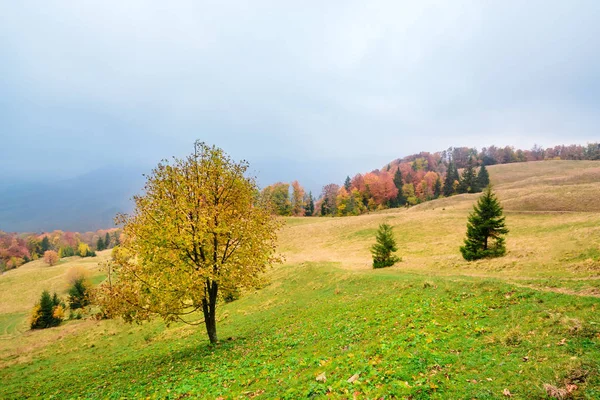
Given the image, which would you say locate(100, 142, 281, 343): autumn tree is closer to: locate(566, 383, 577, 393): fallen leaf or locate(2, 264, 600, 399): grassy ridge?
locate(2, 264, 600, 399): grassy ridge

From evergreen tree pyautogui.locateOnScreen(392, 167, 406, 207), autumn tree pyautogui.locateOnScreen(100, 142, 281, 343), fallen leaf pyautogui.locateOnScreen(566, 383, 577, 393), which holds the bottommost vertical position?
fallen leaf pyautogui.locateOnScreen(566, 383, 577, 393)

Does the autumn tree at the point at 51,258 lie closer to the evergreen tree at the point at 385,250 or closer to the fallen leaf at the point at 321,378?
the evergreen tree at the point at 385,250

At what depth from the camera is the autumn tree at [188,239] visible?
18.8m

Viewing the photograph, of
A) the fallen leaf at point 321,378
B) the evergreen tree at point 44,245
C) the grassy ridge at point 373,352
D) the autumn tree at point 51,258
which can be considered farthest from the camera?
the evergreen tree at point 44,245

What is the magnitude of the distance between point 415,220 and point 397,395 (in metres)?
73.3

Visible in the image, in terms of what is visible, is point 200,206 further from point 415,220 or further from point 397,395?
point 415,220

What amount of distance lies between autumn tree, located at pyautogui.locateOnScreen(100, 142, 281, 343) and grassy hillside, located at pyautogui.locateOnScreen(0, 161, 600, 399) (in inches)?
179

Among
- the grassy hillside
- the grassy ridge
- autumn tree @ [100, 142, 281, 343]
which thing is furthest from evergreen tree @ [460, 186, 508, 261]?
autumn tree @ [100, 142, 281, 343]

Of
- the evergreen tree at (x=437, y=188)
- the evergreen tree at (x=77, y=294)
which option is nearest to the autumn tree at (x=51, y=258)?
the evergreen tree at (x=77, y=294)

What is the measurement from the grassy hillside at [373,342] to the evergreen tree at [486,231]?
6.70 ft

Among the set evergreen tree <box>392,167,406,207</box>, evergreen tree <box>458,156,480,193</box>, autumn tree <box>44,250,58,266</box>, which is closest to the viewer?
evergreen tree <box>458,156,480,193</box>

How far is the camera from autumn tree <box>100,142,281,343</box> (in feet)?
61.6

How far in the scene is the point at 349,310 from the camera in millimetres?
22562

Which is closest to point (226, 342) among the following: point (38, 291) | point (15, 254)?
point (38, 291)
